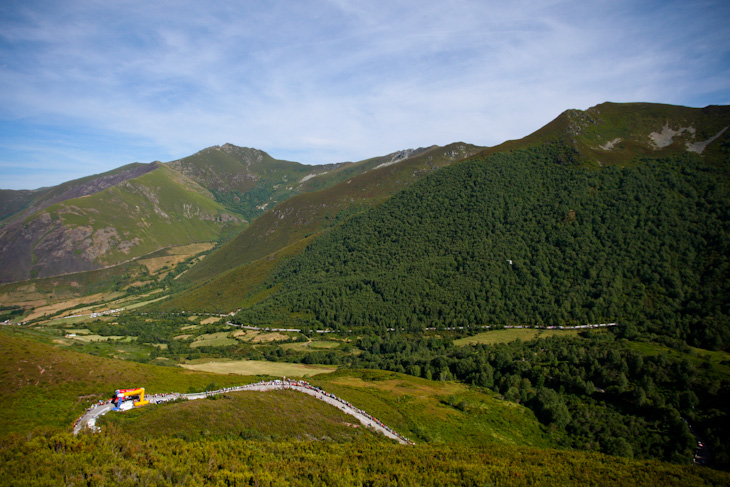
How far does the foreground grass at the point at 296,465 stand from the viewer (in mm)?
27188

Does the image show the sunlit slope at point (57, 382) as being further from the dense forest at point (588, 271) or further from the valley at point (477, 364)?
the dense forest at point (588, 271)

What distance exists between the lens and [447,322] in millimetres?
159500

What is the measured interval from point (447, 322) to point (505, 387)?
6494 cm

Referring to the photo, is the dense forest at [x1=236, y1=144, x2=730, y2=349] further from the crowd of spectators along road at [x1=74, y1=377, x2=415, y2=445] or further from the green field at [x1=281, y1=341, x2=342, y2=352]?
the crowd of spectators along road at [x1=74, y1=377, x2=415, y2=445]

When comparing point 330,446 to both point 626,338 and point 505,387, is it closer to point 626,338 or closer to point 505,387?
point 505,387

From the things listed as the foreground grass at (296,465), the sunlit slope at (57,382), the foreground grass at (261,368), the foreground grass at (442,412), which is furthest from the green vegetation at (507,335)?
the sunlit slope at (57,382)

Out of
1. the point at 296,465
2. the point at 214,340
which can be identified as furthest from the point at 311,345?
the point at 296,465

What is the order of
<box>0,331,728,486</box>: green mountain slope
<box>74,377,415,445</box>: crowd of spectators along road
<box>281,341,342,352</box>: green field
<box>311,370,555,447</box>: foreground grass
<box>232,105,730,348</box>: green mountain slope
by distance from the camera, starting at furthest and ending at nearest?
<box>281,341,342,352</box>: green field, <box>232,105,730,348</box>: green mountain slope, <box>311,370,555,447</box>: foreground grass, <box>74,377,415,445</box>: crowd of spectators along road, <box>0,331,728,486</box>: green mountain slope

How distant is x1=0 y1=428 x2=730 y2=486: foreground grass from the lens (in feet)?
89.2

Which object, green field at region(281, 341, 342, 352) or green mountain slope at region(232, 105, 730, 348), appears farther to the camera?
green field at region(281, 341, 342, 352)

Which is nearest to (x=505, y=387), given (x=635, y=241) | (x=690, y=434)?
(x=690, y=434)

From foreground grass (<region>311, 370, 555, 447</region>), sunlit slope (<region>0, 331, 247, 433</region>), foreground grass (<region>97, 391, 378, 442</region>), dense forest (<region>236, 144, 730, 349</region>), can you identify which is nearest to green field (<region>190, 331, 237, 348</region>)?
dense forest (<region>236, 144, 730, 349</region>)

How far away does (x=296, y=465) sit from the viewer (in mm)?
37219

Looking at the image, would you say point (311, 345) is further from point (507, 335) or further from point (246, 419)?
point (246, 419)
